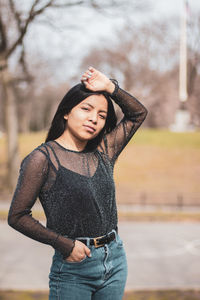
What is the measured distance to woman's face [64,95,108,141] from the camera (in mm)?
1951

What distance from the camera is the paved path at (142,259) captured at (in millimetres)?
5285

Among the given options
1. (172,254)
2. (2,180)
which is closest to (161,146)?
(2,180)

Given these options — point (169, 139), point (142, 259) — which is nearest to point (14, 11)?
point (142, 259)

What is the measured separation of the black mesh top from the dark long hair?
0.11 m

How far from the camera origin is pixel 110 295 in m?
1.92

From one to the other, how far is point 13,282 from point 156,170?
15.4 meters

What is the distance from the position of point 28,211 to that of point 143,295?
3244 millimetres

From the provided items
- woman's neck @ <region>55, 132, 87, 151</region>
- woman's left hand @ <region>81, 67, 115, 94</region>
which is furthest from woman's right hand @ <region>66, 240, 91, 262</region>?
woman's left hand @ <region>81, 67, 115, 94</region>

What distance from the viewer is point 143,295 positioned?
4.63 metres

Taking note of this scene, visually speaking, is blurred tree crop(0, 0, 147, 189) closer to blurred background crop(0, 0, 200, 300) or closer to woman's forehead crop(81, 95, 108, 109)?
blurred background crop(0, 0, 200, 300)

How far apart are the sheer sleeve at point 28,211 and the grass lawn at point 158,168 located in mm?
12901

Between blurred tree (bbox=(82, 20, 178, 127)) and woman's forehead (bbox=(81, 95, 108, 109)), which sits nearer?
woman's forehead (bbox=(81, 95, 108, 109))

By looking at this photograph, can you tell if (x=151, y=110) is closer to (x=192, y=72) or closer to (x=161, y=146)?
(x=161, y=146)

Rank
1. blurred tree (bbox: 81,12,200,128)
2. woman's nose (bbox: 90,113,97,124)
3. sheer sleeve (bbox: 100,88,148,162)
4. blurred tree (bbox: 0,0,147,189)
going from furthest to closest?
blurred tree (bbox: 81,12,200,128)
blurred tree (bbox: 0,0,147,189)
sheer sleeve (bbox: 100,88,148,162)
woman's nose (bbox: 90,113,97,124)
